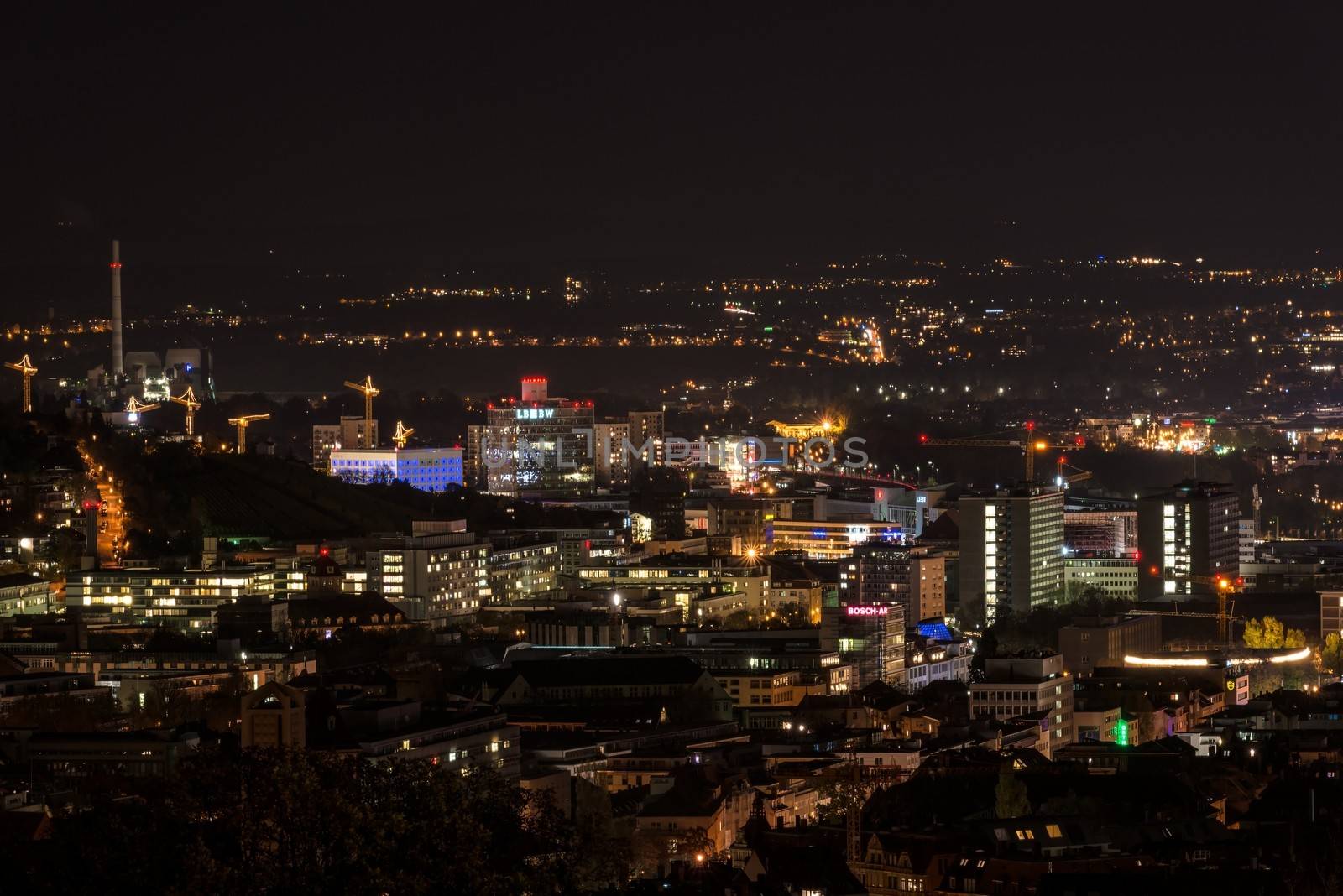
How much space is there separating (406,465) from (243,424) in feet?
12.1

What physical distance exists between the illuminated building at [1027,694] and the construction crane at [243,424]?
74.0ft

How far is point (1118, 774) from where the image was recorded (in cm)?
3158

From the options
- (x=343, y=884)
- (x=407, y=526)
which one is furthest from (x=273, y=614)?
(x=343, y=884)

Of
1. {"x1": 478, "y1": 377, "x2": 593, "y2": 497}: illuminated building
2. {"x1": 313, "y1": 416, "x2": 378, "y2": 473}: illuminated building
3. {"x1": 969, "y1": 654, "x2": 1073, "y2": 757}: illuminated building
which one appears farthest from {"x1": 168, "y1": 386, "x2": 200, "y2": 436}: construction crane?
{"x1": 969, "y1": 654, "x2": 1073, "y2": 757}: illuminated building

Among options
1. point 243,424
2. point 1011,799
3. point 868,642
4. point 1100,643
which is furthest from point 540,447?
point 1011,799

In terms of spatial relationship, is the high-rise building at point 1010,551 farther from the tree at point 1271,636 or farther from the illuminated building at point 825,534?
the tree at point 1271,636

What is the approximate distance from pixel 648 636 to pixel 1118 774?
523 inches

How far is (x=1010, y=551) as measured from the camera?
55.9m

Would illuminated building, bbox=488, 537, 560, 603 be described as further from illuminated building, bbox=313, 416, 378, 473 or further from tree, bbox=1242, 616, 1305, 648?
illuminated building, bbox=313, 416, 378, 473

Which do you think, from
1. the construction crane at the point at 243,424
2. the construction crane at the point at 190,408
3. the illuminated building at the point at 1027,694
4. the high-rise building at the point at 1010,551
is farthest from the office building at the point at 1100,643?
the construction crane at the point at 190,408

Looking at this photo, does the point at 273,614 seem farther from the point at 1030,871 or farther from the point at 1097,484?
the point at 1097,484

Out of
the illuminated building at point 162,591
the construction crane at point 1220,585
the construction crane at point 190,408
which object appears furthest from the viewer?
the construction crane at point 190,408

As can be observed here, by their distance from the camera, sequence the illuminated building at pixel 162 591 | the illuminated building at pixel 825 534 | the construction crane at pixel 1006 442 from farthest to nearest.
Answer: the construction crane at pixel 1006 442, the illuminated building at pixel 825 534, the illuminated building at pixel 162 591

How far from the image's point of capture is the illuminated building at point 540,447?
240 feet
